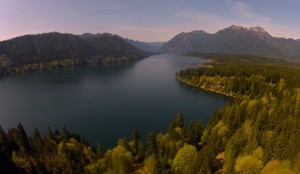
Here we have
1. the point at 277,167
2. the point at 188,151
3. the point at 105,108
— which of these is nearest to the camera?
the point at 277,167

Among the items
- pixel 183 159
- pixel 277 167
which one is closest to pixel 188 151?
pixel 183 159

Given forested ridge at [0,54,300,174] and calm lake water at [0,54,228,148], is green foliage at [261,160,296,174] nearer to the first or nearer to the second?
forested ridge at [0,54,300,174]

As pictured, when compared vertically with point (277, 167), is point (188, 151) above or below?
below

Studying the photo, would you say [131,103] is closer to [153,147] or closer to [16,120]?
[16,120]

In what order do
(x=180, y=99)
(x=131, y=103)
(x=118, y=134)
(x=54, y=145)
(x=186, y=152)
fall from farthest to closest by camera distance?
(x=180, y=99) < (x=131, y=103) < (x=118, y=134) < (x=54, y=145) < (x=186, y=152)

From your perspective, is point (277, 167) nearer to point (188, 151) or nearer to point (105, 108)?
point (188, 151)

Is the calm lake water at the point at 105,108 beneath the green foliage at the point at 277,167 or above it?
beneath

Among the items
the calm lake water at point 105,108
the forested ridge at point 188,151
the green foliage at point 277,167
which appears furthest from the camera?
the calm lake water at point 105,108

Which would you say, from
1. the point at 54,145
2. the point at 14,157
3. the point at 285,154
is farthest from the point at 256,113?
the point at 14,157

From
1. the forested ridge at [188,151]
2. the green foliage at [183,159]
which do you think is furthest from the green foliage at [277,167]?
the green foliage at [183,159]

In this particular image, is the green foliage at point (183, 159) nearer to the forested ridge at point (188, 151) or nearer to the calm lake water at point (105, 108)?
the forested ridge at point (188, 151)

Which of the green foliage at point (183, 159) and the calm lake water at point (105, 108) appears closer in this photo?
the green foliage at point (183, 159)
